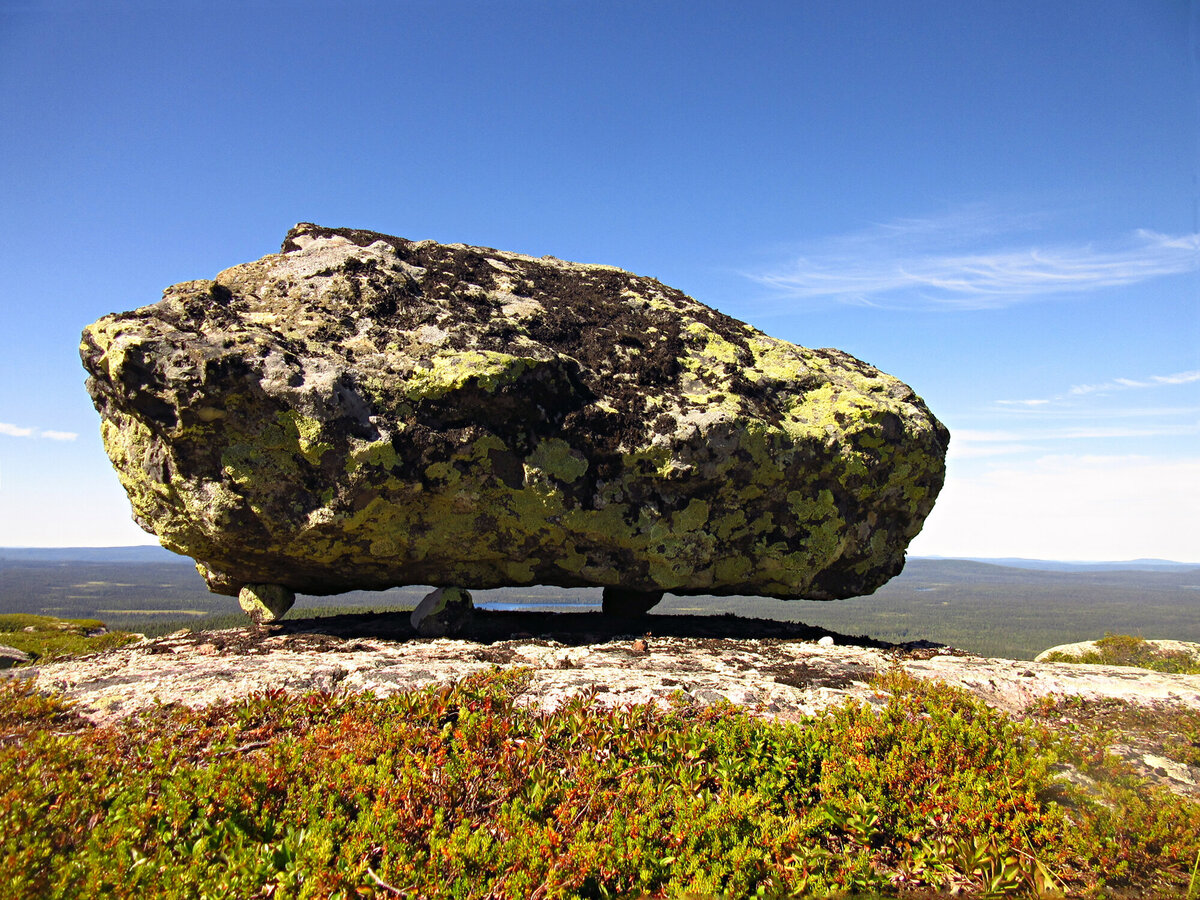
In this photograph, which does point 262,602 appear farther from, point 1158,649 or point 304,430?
point 1158,649

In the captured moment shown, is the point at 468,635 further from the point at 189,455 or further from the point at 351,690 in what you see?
the point at 189,455

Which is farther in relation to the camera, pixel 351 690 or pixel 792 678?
pixel 792 678

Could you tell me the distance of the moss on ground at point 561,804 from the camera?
17.6 ft

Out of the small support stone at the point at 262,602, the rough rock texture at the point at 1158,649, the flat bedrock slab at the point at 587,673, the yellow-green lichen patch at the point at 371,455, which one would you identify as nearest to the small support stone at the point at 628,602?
the flat bedrock slab at the point at 587,673

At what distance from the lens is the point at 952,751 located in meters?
7.41

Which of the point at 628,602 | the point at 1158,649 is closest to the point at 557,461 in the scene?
the point at 628,602

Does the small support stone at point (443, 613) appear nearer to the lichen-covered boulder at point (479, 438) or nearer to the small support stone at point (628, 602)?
the lichen-covered boulder at point (479, 438)

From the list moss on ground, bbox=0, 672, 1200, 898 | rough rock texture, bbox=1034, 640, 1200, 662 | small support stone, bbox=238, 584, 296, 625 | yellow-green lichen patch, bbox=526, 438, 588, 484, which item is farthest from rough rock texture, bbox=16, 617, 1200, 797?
rough rock texture, bbox=1034, 640, 1200, 662

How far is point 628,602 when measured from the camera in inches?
599

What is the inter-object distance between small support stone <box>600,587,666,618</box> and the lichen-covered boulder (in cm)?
22

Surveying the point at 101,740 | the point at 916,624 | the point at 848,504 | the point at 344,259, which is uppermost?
the point at 344,259

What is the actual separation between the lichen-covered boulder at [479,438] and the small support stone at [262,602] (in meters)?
0.21

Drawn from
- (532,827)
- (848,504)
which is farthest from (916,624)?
(532,827)

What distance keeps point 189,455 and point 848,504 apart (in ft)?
41.1
